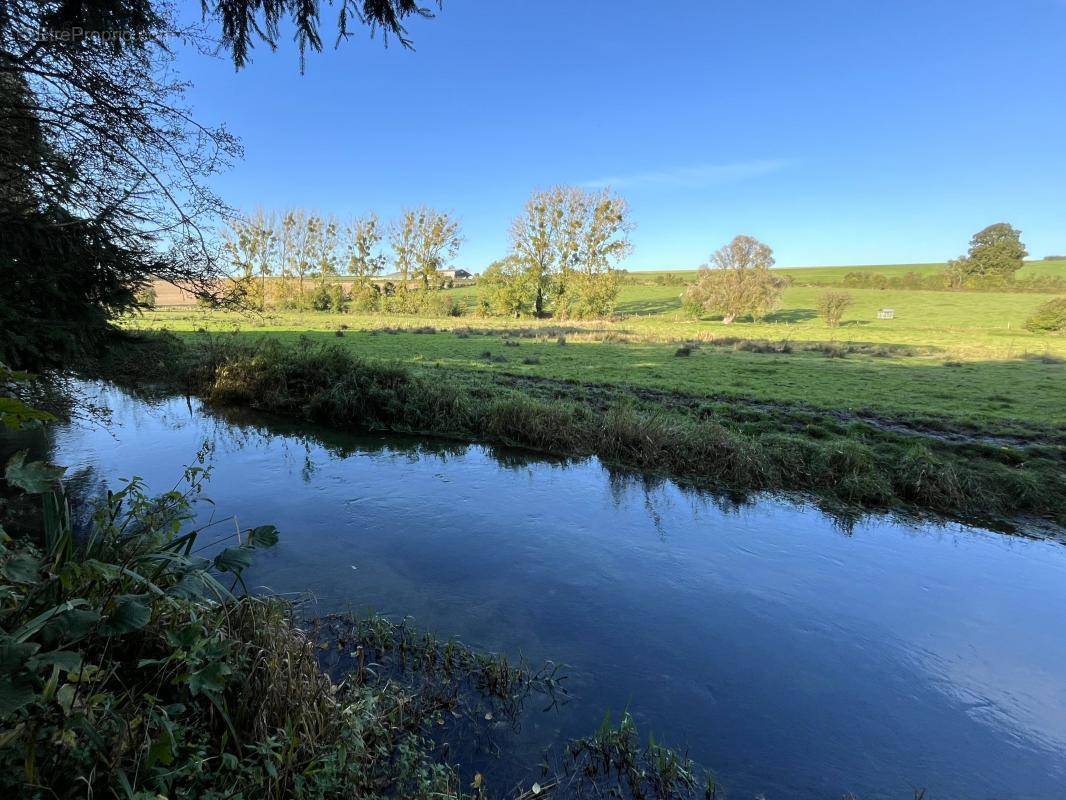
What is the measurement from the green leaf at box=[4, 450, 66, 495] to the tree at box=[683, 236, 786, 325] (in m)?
51.5

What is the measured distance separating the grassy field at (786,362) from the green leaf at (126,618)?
5.93 meters

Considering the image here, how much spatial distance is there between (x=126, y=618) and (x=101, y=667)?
669 mm

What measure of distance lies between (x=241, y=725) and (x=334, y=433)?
32.3ft

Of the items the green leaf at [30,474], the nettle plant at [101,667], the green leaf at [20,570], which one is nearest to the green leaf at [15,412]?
the nettle plant at [101,667]

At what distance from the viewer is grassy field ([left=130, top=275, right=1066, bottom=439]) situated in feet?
47.5

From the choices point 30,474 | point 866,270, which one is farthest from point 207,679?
point 866,270

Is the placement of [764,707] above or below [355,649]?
below

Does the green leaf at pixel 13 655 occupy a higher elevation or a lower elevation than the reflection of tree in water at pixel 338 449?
higher

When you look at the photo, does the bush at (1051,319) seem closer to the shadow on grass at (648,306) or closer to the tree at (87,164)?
the shadow on grass at (648,306)

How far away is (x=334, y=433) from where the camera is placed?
474 inches

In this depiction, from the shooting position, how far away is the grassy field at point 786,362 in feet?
47.5

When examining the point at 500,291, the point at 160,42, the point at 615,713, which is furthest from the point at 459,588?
the point at 500,291

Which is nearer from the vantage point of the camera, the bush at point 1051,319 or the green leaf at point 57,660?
the green leaf at point 57,660

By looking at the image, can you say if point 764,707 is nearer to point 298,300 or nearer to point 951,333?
point 951,333
